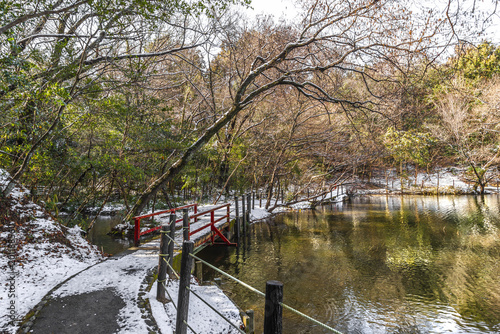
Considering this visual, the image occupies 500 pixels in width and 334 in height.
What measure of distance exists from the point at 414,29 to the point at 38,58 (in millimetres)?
9307

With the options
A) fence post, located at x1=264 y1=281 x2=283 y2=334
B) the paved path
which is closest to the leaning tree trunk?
the paved path

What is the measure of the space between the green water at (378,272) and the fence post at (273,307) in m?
3.94

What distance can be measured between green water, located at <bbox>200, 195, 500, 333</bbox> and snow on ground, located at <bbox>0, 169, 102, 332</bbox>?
3646mm

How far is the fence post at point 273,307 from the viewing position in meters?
1.97

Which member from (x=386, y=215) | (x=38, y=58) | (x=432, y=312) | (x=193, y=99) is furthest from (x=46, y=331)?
(x=386, y=215)

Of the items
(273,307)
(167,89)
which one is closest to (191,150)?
(167,89)

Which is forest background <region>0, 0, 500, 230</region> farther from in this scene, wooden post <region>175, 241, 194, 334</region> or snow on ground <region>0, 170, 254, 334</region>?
wooden post <region>175, 241, 194, 334</region>

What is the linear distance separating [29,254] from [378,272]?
878 cm

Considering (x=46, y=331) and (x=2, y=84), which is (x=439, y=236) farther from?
(x=2, y=84)

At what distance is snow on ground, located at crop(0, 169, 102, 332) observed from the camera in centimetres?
438

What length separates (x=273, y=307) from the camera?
1977 mm

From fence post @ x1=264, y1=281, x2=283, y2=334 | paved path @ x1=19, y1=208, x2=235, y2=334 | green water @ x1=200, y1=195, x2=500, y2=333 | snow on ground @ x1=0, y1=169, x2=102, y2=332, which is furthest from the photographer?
green water @ x1=200, y1=195, x2=500, y2=333

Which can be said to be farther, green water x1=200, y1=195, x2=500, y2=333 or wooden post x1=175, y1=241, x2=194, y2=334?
green water x1=200, y1=195, x2=500, y2=333

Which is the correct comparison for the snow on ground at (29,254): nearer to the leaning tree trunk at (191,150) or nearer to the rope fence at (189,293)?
the rope fence at (189,293)
